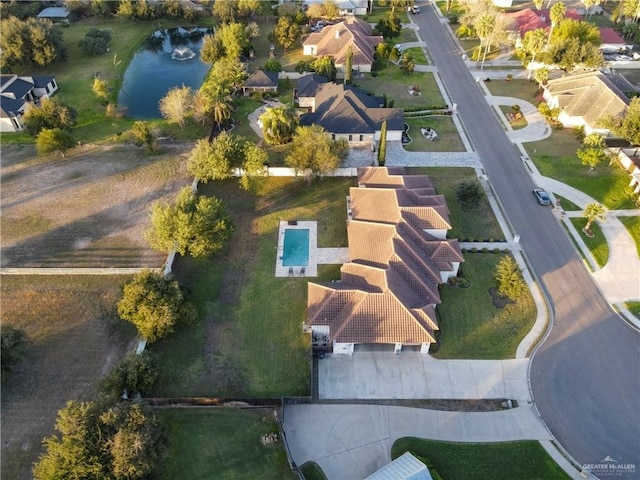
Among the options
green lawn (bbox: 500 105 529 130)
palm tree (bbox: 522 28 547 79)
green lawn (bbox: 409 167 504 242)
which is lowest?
green lawn (bbox: 409 167 504 242)

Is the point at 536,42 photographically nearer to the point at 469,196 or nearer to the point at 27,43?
the point at 469,196

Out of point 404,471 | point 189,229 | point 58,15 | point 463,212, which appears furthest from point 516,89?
point 58,15

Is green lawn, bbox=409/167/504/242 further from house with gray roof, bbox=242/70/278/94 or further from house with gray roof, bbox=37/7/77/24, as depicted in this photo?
house with gray roof, bbox=37/7/77/24

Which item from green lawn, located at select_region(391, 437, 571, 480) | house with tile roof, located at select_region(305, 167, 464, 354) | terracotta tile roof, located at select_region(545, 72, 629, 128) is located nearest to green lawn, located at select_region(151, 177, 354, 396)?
house with tile roof, located at select_region(305, 167, 464, 354)

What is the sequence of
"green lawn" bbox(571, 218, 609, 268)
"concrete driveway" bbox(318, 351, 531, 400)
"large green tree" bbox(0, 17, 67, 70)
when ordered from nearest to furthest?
"concrete driveway" bbox(318, 351, 531, 400) → "green lawn" bbox(571, 218, 609, 268) → "large green tree" bbox(0, 17, 67, 70)

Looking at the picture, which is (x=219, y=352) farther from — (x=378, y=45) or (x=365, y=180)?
(x=378, y=45)

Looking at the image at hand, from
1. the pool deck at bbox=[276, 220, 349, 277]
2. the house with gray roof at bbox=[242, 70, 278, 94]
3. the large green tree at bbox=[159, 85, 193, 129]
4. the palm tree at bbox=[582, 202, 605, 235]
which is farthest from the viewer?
the house with gray roof at bbox=[242, 70, 278, 94]
